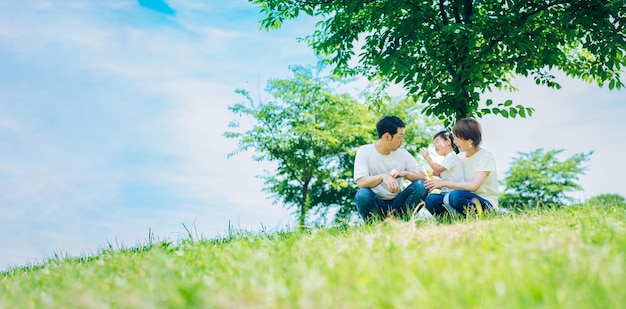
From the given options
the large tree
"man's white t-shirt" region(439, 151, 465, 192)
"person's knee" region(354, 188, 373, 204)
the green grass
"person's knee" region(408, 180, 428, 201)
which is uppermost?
the large tree

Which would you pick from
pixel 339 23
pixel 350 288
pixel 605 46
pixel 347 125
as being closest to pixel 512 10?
pixel 605 46

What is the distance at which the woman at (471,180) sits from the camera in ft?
A: 24.6

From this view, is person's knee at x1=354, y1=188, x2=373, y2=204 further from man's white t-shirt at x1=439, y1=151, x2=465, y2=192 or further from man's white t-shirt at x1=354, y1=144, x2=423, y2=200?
man's white t-shirt at x1=439, y1=151, x2=465, y2=192

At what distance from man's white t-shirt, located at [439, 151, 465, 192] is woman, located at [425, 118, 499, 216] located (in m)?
0.08

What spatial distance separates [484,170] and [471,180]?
0.94 ft

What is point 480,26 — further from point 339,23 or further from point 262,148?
point 262,148

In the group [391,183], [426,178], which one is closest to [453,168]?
[426,178]

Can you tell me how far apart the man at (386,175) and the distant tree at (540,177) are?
22.0 metres

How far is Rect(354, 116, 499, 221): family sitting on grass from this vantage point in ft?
24.8

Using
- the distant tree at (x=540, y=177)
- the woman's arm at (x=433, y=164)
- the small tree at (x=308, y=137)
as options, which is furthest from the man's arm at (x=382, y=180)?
the distant tree at (x=540, y=177)

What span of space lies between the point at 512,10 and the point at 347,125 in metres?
12.2

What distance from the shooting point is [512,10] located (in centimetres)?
1059

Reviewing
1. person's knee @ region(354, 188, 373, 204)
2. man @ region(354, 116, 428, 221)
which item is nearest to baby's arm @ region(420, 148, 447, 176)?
man @ region(354, 116, 428, 221)

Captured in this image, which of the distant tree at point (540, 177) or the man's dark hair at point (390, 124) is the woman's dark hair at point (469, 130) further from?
the distant tree at point (540, 177)
